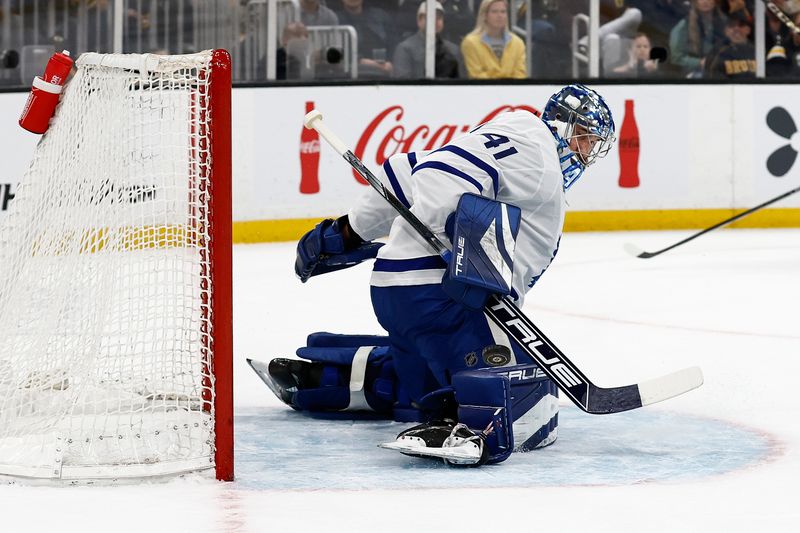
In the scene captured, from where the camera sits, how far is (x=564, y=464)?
274 cm

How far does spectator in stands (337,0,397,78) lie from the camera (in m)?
7.36

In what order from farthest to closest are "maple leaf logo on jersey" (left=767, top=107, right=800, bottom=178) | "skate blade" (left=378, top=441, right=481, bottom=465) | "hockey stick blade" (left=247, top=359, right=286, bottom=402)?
"maple leaf logo on jersey" (left=767, top=107, right=800, bottom=178), "hockey stick blade" (left=247, top=359, right=286, bottom=402), "skate blade" (left=378, top=441, right=481, bottom=465)

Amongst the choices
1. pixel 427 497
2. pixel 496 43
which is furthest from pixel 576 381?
pixel 496 43

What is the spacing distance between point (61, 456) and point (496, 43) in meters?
5.44

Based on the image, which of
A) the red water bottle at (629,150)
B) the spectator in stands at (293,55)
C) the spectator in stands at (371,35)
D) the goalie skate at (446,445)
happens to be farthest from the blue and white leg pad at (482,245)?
the red water bottle at (629,150)

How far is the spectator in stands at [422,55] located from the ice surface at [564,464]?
8.73 feet

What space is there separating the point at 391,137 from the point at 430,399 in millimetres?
4440

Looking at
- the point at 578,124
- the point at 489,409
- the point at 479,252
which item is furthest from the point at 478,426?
the point at 578,124

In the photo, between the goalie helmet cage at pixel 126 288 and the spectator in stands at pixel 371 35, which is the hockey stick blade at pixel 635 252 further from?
the goalie helmet cage at pixel 126 288

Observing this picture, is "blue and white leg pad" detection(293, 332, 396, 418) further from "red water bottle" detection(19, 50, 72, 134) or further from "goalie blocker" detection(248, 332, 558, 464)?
"red water bottle" detection(19, 50, 72, 134)

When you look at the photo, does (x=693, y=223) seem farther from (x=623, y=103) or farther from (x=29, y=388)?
(x=29, y=388)

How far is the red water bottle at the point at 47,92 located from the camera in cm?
276

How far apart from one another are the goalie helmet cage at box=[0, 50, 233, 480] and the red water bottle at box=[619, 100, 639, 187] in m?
5.12

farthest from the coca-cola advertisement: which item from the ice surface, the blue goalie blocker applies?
the blue goalie blocker
